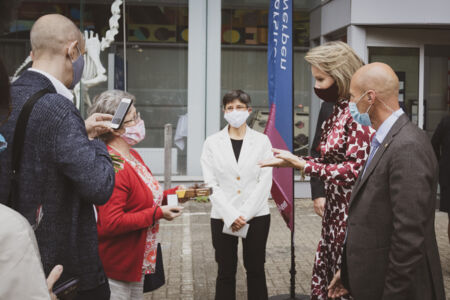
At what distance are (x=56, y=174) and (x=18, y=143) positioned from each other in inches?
8.7

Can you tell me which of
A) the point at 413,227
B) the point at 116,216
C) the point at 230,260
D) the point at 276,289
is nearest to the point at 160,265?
the point at 116,216

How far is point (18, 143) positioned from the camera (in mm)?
2498

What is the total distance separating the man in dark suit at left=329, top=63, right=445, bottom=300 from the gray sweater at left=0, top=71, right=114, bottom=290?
1.31 metres

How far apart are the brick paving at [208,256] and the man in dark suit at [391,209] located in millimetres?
3074

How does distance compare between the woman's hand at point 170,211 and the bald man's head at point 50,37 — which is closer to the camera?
the bald man's head at point 50,37

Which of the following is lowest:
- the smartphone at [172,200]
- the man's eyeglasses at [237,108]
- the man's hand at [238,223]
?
the man's hand at [238,223]

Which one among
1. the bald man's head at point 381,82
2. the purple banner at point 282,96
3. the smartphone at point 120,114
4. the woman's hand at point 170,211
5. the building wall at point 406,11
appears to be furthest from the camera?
the building wall at point 406,11

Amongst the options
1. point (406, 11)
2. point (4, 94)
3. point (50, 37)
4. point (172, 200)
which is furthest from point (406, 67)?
point (4, 94)

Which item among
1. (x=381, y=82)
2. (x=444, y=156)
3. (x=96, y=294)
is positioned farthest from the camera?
(x=444, y=156)

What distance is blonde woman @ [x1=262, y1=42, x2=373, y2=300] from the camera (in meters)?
3.60

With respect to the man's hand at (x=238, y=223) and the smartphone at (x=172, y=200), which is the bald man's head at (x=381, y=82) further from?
the man's hand at (x=238, y=223)

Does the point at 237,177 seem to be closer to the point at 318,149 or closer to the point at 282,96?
the point at 318,149

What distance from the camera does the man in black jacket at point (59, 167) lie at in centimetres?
252

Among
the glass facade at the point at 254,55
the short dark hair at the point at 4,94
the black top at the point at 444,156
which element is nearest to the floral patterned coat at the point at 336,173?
the short dark hair at the point at 4,94
